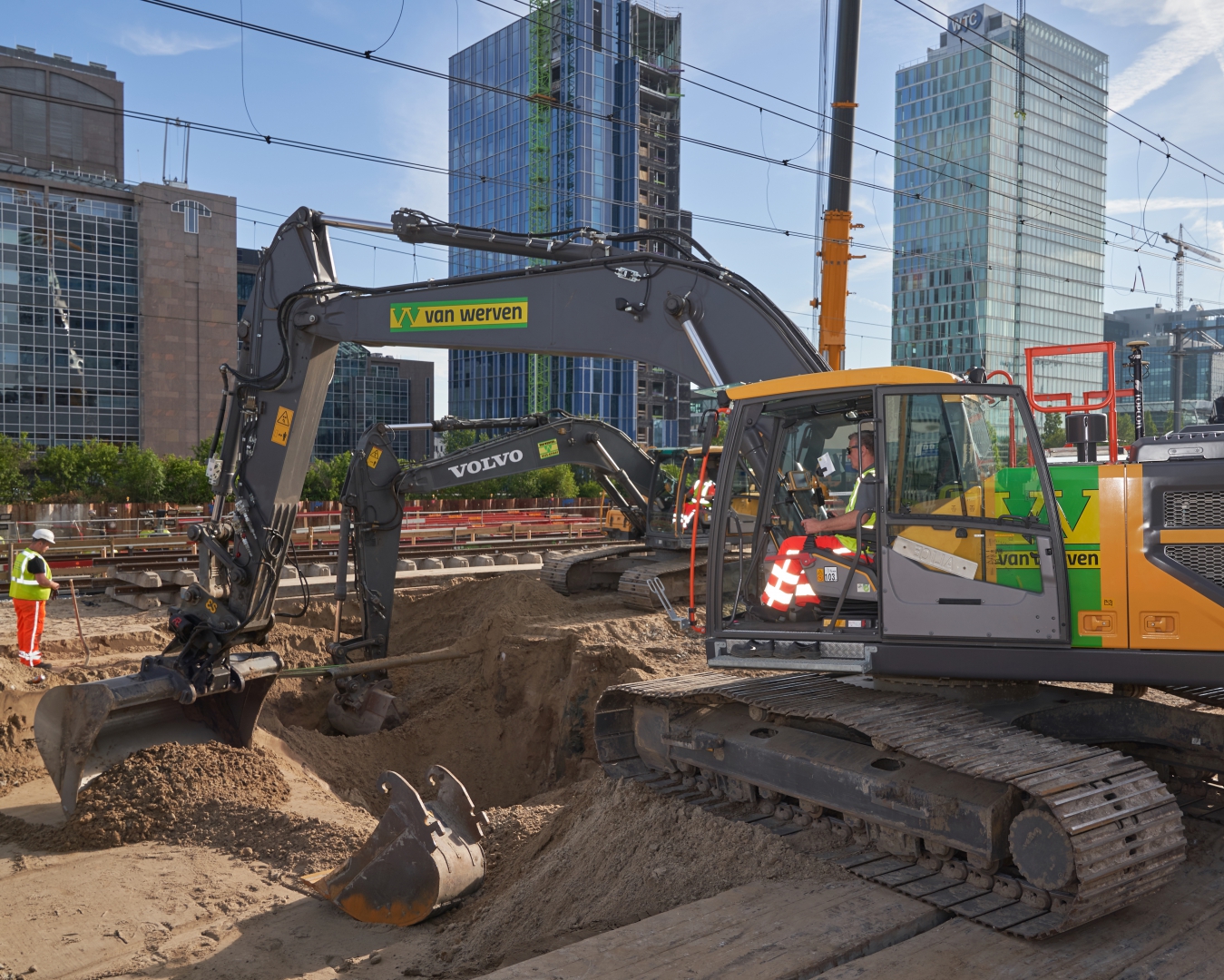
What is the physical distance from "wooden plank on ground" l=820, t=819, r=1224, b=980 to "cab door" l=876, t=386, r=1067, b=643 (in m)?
1.33

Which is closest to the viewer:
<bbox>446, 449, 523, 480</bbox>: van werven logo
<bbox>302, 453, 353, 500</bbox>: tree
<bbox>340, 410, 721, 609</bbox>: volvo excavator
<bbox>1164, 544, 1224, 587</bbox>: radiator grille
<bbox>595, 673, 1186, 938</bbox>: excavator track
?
<bbox>595, 673, 1186, 938</bbox>: excavator track

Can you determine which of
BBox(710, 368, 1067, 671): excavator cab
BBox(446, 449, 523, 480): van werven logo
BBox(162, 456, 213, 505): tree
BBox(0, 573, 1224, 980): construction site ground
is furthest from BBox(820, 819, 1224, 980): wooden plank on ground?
BBox(162, 456, 213, 505): tree

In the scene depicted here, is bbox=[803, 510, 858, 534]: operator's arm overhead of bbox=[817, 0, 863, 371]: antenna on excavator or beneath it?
beneath

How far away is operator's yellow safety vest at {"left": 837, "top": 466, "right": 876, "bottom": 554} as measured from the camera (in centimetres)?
500

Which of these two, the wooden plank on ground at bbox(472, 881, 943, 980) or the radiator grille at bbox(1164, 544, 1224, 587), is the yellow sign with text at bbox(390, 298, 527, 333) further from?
the radiator grille at bbox(1164, 544, 1224, 587)

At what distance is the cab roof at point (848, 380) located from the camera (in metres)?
4.89

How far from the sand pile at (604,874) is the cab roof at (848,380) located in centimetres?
241

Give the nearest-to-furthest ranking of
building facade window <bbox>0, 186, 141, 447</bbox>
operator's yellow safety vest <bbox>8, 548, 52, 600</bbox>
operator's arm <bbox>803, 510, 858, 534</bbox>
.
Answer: operator's arm <bbox>803, 510, 858, 534</bbox>, operator's yellow safety vest <bbox>8, 548, 52, 600</bbox>, building facade window <bbox>0, 186, 141, 447</bbox>

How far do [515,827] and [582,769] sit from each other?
214 cm

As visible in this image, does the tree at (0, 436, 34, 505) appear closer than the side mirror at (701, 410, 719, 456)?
No

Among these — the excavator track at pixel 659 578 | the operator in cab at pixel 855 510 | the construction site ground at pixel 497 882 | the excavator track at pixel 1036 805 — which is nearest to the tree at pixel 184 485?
the excavator track at pixel 659 578

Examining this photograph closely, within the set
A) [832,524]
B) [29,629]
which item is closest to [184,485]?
[29,629]

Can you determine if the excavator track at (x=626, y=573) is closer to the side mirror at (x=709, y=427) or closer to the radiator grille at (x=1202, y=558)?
the side mirror at (x=709, y=427)

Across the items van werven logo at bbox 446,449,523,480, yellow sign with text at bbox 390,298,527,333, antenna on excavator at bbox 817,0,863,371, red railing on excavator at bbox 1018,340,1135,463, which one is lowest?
van werven logo at bbox 446,449,523,480
